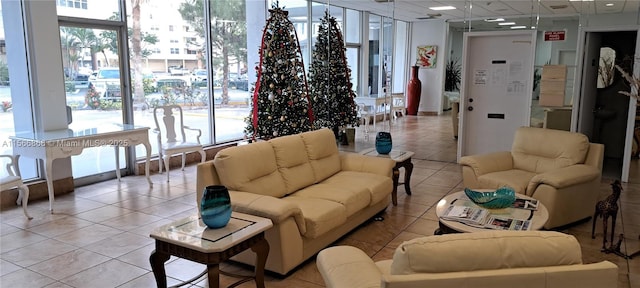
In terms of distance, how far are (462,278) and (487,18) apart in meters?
6.01

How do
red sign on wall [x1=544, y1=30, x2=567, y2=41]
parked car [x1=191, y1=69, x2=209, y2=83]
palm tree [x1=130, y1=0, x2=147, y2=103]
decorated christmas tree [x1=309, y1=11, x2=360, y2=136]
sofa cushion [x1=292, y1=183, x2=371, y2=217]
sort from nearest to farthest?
sofa cushion [x1=292, y1=183, x2=371, y2=217]
red sign on wall [x1=544, y1=30, x2=567, y2=41]
palm tree [x1=130, y1=0, x2=147, y2=103]
parked car [x1=191, y1=69, x2=209, y2=83]
decorated christmas tree [x1=309, y1=11, x2=360, y2=136]

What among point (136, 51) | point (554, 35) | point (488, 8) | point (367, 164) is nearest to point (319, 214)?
point (367, 164)

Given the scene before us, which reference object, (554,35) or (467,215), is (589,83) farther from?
(467,215)

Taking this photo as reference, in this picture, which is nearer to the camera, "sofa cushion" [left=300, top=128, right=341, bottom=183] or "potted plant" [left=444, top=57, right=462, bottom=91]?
"sofa cushion" [left=300, top=128, right=341, bottom=183]

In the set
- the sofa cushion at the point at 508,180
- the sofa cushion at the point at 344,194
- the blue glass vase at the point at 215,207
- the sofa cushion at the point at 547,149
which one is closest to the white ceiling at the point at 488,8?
the sofa cushion at the point at 547,149

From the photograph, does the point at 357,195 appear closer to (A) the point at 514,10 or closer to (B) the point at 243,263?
(B) the point at 243,263

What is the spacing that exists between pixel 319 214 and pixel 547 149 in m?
2.92

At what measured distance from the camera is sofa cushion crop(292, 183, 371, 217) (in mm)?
3900

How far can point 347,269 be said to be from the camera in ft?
7.13

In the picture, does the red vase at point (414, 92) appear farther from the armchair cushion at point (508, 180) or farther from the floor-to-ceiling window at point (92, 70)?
the floor-to-ceiling window at point (92, 70)

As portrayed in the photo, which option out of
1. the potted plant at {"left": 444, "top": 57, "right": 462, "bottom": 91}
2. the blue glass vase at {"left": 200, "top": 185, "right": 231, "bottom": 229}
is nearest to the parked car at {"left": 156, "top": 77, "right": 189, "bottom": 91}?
the potted plant at {"left": 444, "top": 57, "right": 462, "bottom": 91}

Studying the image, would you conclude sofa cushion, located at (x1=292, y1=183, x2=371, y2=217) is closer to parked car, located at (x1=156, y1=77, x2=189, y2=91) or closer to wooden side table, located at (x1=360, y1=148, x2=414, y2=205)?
wooden side table, located at (x1=360, y1=148, x2=414, y2=205)

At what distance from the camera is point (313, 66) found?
809 cm

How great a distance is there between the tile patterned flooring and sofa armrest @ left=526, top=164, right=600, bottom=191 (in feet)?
1.64
